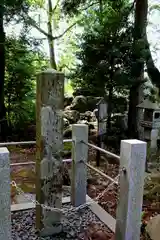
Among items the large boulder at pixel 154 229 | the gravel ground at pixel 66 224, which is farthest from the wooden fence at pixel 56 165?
the large boulder at pixel 154 229

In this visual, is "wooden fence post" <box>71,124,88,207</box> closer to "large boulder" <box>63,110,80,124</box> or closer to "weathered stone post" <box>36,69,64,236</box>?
"weathered stone post" <box>36,69,64,236</box>

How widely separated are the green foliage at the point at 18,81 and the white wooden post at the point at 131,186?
524cm

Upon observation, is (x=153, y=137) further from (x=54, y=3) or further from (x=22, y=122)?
(x=54, y=3)

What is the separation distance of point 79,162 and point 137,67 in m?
3.72

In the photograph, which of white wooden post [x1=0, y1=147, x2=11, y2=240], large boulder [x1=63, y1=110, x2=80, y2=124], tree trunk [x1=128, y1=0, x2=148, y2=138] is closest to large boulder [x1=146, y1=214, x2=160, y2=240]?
white wooden post [x1=0, y1=147, x2=11, y2=240]

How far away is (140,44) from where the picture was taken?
5.69 meters

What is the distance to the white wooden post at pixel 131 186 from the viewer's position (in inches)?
75.2

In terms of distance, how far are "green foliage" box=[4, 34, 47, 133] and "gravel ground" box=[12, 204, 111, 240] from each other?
14.6 feet

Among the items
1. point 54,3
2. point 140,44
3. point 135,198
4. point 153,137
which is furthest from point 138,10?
point 54,3

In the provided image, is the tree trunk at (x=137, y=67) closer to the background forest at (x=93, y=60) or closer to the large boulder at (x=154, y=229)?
the background forest at (x=93, y=60)

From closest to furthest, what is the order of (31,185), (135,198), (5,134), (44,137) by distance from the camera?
(135,198) < (44,137) < (31,185) < (5,134)

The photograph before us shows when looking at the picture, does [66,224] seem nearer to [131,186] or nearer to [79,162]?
[79,162]

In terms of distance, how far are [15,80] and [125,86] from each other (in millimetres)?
2861

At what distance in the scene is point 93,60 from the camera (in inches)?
233
